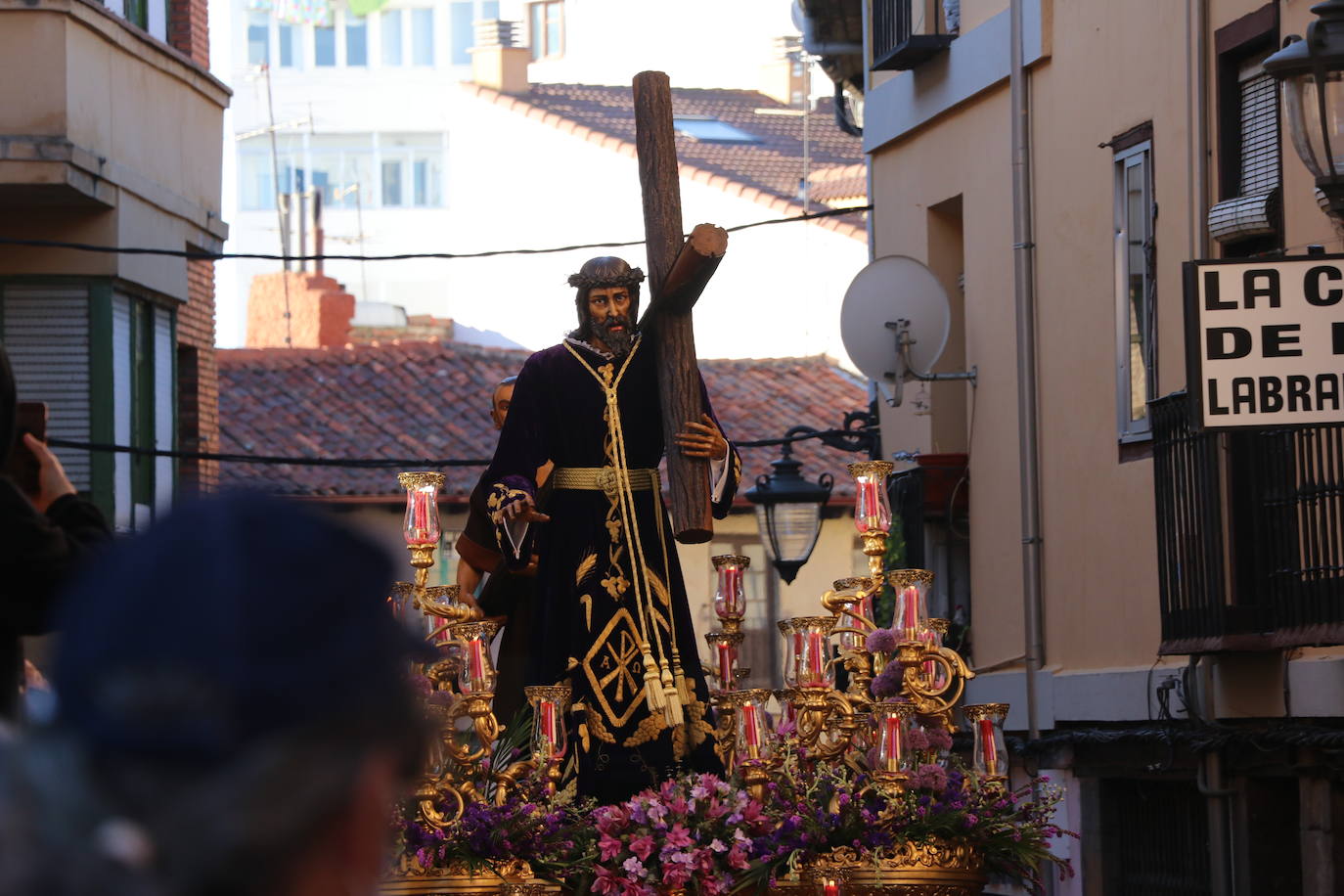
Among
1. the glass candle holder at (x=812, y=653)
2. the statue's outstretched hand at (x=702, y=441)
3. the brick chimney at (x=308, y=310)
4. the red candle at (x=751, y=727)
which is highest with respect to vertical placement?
the brick chimney at (x=308, y=310)

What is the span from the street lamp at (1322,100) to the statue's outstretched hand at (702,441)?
1.98m

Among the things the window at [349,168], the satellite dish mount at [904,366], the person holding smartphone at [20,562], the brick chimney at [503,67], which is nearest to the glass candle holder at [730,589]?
the person holding smartphone at [20,562]

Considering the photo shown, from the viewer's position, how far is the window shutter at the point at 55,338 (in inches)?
664

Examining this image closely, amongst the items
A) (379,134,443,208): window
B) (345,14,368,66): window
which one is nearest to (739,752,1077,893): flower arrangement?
(379,134,443,208): window

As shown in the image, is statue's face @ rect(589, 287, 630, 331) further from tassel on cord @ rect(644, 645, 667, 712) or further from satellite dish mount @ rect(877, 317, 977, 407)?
satellite dish mount @ rect(877, 317, 977, 407)

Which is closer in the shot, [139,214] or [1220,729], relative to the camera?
[1220,729]

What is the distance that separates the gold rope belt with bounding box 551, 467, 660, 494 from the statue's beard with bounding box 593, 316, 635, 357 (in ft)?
1.29

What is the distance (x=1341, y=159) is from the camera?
6.91m

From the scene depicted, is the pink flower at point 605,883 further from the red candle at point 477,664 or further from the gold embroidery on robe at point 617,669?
the gold embroidery on robe at point 617,669

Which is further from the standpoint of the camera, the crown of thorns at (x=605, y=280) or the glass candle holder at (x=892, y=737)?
the crown of thorns at (x=605, y=280)

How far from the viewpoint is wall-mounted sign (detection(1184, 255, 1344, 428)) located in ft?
24.1

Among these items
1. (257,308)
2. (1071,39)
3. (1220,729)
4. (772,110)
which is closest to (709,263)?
(1220,729)

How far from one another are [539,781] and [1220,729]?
4.93 meters

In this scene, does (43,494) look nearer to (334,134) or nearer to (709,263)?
(709,263)
